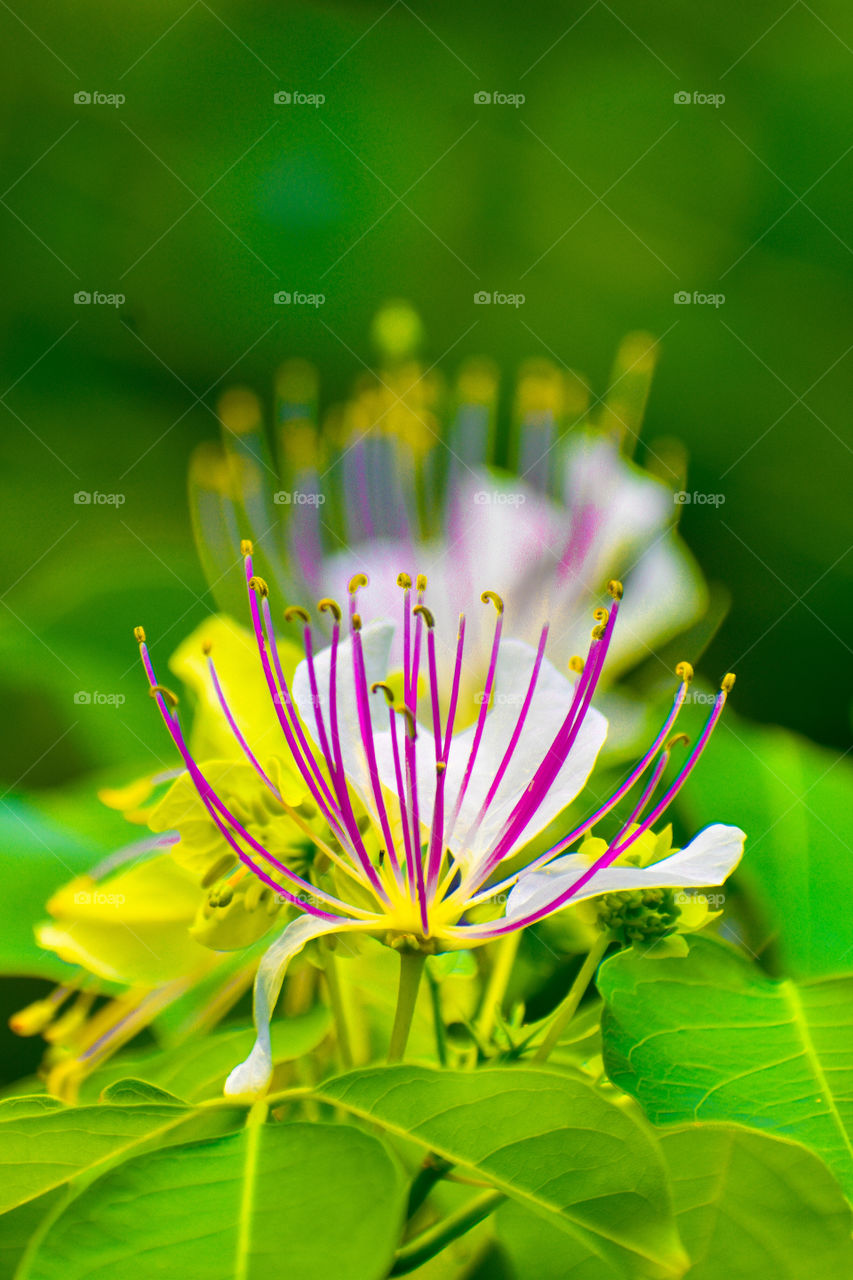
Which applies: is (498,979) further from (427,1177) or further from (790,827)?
(790,827)

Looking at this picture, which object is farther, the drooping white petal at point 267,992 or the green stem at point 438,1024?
the green stem at point 438,1024
